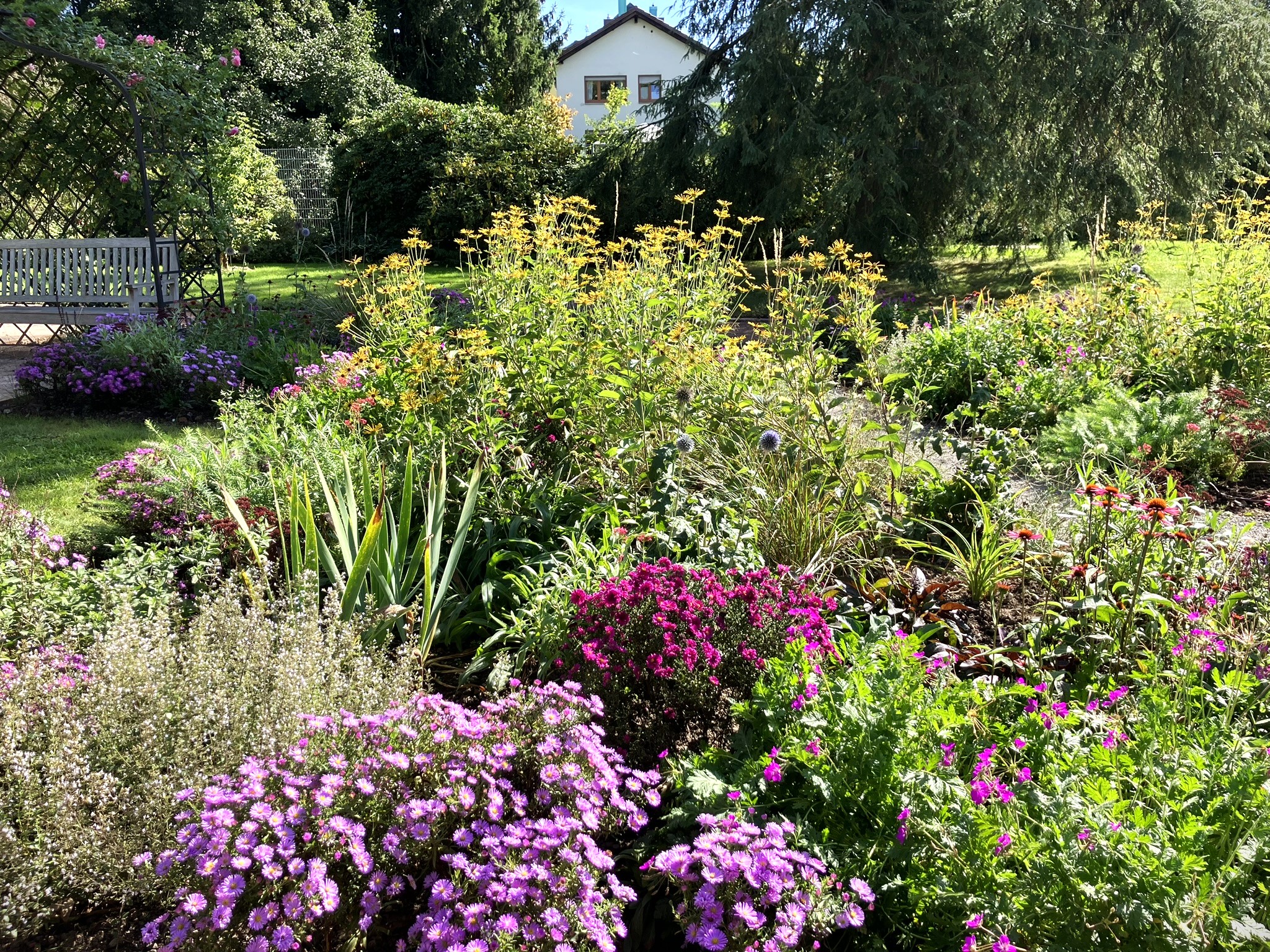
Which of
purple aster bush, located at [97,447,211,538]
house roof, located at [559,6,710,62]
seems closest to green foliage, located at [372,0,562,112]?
house roof, located at [559,6,710,62]

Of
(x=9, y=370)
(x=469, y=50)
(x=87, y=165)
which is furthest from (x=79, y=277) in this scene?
(x=469, y=50)

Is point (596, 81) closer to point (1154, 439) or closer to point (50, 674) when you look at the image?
point (1154, 439)

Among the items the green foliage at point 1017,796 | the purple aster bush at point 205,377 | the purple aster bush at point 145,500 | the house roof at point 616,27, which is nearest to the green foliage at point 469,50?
the house roof at point 616,27

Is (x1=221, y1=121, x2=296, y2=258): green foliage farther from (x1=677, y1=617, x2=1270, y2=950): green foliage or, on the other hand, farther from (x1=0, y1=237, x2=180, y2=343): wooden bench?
(x1=677, y1=617, x2=1270, y2=950): green foliage

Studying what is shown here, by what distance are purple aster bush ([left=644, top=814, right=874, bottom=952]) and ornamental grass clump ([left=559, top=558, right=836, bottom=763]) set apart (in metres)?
0.57

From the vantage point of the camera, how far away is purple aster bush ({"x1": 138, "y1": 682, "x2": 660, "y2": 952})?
1.55m

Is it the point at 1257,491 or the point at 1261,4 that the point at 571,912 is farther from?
the point at 1261,4

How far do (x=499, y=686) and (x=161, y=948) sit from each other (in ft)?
3.52

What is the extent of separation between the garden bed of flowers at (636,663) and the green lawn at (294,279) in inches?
190

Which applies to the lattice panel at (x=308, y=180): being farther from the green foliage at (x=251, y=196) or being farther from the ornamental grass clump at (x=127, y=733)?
the ornamental grass clump at (x=127, y=733)

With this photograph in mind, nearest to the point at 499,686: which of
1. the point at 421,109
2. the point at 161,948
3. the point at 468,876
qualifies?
the point at 468,876

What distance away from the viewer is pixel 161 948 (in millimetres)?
1548

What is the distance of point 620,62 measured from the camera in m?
33.0

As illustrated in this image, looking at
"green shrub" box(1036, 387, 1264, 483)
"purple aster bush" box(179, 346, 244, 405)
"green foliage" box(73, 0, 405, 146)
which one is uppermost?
"green foliage" box(73, 0, 405, 146)
